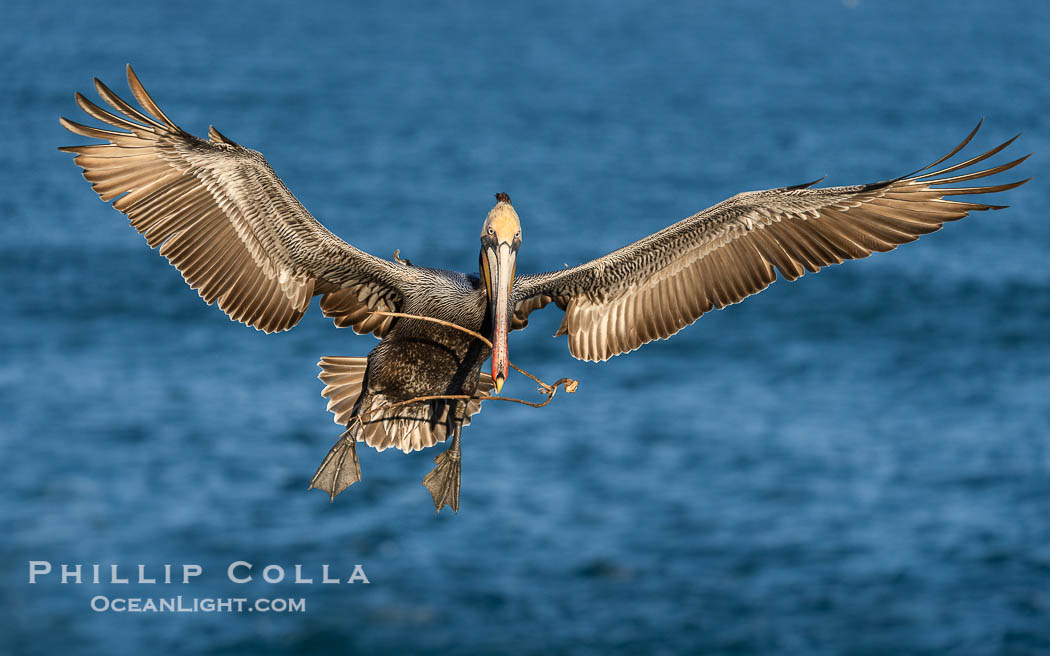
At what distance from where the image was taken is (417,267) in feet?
31.5

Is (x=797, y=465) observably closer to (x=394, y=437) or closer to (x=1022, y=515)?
(x=1022, y=515)

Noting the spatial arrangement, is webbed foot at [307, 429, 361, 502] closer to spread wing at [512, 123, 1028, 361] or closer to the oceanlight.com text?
spread wing at [512, 123, 1028, 361]

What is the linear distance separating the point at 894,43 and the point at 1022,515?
7501cm

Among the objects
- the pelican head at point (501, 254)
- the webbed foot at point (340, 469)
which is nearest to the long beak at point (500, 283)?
the pelican head at point (501, 254)

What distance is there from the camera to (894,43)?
132m

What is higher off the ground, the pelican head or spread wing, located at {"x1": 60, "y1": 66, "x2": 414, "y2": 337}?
spread wing, located at {"x1": 60, "y1": 66, "x2": 414, "y2": 337}

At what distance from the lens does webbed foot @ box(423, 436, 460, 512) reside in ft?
32.5

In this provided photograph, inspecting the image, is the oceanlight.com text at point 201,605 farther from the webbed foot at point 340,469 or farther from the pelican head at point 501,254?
the pelican head at point 501,254

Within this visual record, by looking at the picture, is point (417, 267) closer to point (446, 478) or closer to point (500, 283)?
point (500, 283)

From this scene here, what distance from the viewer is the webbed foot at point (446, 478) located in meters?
9.90

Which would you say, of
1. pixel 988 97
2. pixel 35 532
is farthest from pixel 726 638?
pixel 988 97

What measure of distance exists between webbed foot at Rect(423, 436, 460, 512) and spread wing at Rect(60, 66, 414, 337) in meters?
1.36

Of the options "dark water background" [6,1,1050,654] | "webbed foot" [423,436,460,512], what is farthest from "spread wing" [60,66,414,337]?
"dark water background" [6,1,1050,654]

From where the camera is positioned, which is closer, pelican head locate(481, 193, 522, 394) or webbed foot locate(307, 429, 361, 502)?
pelican head locate(481, 193, 522, 394)
